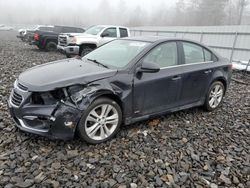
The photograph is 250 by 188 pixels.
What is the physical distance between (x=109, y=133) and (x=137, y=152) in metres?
0.51

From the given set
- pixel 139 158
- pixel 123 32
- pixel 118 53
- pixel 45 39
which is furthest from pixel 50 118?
pixel 45 39

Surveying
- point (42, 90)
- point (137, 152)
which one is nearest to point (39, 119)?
point (42, 90)

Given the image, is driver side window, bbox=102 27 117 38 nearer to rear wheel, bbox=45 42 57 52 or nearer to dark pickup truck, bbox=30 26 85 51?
dark pickup truck, bbox=30 26 85 51

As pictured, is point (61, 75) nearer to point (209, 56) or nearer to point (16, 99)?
point (16, 99)

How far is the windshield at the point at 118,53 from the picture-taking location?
12.7 ft

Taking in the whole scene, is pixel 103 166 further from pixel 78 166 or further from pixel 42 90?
pixel 42 90

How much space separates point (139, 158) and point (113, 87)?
1046 mm

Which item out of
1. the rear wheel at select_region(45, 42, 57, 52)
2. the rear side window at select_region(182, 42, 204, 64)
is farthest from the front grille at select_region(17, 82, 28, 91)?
the rear wheel at select_region(45, 42, 57, 52)

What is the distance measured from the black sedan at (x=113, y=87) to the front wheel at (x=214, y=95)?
0.08 ft

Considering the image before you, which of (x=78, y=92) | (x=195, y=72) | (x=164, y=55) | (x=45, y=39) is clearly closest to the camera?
(x=78, y=92)

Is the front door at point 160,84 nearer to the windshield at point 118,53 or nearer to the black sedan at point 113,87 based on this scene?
the black sedan at point 113,87

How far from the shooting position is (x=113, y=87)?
3.44 m

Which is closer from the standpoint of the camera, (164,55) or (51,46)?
(164,55)

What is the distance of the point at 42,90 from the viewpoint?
3096 millimetres
